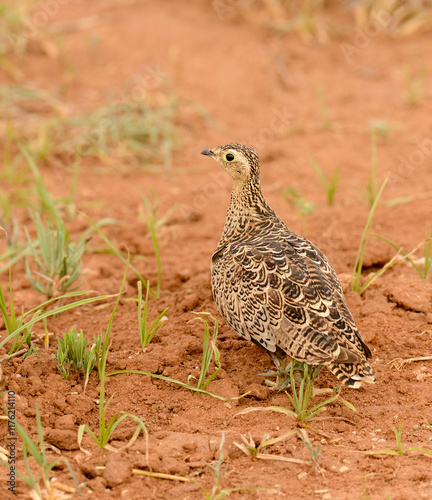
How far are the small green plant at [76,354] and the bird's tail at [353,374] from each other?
146 centimetres

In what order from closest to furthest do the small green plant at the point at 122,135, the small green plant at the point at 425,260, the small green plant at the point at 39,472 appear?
the small green plant at the point at 39,472, the small green plant at the point at 425,260, the small green plant at the point at 122,135

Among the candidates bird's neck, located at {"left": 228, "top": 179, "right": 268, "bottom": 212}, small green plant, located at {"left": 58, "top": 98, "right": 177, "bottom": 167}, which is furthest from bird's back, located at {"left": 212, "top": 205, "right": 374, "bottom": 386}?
small green plant, located at {"left": 58, "top": 98, "right": 177, "bottom": 167}

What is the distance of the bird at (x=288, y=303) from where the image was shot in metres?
3.89

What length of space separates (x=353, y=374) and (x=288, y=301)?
564mm

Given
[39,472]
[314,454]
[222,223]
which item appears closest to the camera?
[39,472]

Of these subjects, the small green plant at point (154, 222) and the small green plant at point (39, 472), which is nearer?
the small green plant at point (39, 472)

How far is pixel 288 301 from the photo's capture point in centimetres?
401

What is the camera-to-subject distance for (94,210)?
7098 mm

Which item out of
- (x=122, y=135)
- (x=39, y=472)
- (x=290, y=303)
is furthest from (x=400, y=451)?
(x=122, y=135)

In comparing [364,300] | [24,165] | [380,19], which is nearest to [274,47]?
[380,19]

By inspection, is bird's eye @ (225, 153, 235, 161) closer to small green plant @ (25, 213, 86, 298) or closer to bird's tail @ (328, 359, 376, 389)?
small green plant @ (25, 213, 86, 298)

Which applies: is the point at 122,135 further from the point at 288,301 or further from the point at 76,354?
the point at 288,301

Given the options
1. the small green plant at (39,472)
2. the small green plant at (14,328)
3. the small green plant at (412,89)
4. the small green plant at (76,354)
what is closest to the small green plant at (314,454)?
the small green plant at (39,472)

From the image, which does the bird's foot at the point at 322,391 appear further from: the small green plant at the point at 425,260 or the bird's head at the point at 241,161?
the bird's head at the point at 241,161
